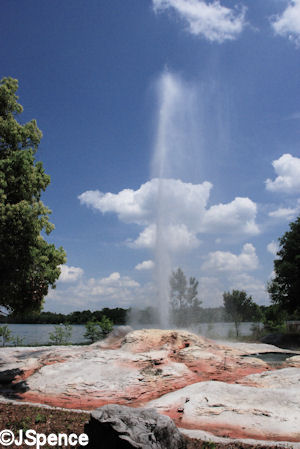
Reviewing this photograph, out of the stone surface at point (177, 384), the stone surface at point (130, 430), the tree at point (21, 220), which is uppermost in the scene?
the tree at point (21, 220)

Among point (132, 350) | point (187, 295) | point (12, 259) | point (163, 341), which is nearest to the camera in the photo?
point (12, 259)

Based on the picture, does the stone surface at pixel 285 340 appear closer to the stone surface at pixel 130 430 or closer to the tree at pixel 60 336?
the tree at pixel 60 336

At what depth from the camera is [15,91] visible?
13.0 metres

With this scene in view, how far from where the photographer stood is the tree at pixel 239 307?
43.8 meters

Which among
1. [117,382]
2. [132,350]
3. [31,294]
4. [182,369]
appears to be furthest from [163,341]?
[31,294]

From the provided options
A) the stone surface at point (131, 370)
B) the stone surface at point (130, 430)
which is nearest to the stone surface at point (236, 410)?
the stone surface at point (131, 370)

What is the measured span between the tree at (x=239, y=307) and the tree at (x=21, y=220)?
36.1m

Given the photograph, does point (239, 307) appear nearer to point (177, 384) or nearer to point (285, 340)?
point (285, 340)

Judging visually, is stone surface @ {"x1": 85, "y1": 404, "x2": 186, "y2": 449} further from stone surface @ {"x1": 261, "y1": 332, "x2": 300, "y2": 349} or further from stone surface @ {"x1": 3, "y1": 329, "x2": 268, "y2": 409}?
stone surface @ {"x1": 261, "y1": 332, "x2": 300, "y2": 349}

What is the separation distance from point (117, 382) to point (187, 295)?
91.3ft

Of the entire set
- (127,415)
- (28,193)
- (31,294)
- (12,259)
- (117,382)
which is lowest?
(117,382)

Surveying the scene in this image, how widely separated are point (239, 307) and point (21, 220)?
3948 cm

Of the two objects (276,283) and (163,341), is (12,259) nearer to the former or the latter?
(163,341)

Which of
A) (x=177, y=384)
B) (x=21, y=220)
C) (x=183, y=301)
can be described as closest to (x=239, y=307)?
(x=183, y=301)
